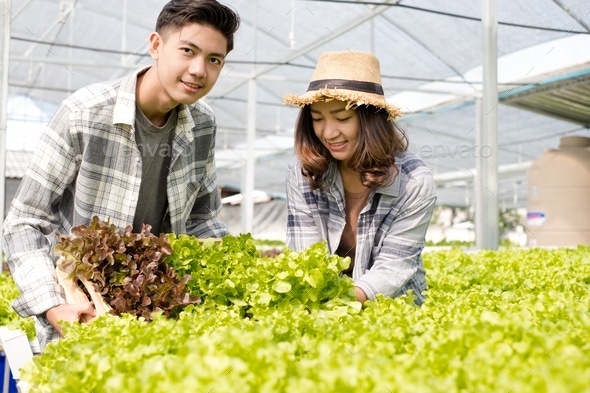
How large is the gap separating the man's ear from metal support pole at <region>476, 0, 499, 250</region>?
14.5 feet

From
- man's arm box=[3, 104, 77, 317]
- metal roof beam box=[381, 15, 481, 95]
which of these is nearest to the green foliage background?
man's arm box=[3, 104, 77, 317]

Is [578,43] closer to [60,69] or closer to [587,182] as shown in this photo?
[587,182]

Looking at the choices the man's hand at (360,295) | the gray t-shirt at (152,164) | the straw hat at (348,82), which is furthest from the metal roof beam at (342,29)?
the man's hand at (360,295)

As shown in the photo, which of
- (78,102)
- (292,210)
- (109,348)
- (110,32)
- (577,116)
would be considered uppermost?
(110,32)

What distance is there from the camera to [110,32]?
39.8ft

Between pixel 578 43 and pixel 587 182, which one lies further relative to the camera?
pixel 587 182

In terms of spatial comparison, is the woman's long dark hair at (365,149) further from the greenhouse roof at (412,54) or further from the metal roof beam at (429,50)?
the metal roof beam at (429,50)

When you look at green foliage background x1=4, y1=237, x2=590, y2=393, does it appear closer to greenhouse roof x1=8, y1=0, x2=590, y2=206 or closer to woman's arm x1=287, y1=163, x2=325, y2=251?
woman's arm x1=287, y1=163, x2=325, y2=251

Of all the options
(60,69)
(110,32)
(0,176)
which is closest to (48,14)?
(110,32)

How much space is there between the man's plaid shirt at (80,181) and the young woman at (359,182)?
493mm

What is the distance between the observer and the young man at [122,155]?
7.31 ft

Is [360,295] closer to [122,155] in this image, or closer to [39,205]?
[122,155]

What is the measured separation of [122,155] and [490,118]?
4.76 metres

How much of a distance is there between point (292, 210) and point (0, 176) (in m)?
3.71
